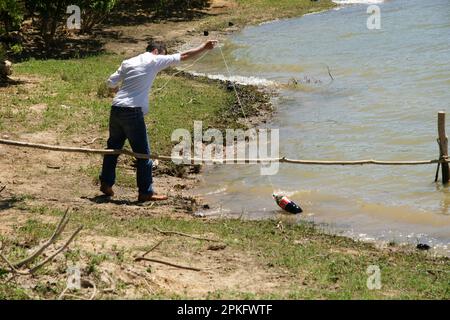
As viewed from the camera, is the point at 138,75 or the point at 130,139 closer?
the point at 138,75

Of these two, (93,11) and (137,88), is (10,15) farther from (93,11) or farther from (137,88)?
(137,88)

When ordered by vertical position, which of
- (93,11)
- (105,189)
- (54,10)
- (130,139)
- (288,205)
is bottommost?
(288,205)

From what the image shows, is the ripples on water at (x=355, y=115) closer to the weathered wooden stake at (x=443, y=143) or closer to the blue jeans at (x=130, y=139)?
the weathered wooden stake at (x=443, y=143)

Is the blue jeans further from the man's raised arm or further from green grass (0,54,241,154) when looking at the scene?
green grass (0,54,241,154)

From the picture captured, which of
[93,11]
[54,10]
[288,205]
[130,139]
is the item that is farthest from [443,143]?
[93,11]

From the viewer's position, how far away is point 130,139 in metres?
9.53

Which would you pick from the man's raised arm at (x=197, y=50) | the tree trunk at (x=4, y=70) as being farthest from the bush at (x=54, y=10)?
the man's raised arm at (x=197, y=50)

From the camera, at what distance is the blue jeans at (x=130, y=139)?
929 cm

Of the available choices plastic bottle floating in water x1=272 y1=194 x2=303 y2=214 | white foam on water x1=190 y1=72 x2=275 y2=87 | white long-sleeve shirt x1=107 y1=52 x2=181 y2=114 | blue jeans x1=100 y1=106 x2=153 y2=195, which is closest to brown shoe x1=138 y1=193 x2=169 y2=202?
blue jeans x1=100 y1=106 x2=153 y2=195

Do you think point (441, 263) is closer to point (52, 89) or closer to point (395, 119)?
point (395, 119)

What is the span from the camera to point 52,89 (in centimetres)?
1520

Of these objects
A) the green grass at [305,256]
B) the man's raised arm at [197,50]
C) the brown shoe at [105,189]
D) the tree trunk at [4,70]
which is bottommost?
the green grass at [305,256]

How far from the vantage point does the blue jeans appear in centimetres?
929

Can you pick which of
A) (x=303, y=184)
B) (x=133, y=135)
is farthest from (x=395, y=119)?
(x=133, y=135)
